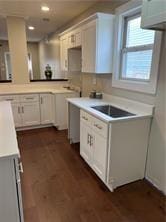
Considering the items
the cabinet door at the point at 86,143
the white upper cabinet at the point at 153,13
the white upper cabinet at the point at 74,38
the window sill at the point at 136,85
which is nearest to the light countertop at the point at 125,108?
the window sill at the point at 136,85

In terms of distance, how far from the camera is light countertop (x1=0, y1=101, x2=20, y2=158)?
115 cm

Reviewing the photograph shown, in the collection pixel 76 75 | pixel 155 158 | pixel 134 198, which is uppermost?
pixel 76 75

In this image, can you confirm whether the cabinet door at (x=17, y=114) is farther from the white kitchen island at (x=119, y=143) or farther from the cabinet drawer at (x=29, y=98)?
the white kitchen island at (x=119, y=143)

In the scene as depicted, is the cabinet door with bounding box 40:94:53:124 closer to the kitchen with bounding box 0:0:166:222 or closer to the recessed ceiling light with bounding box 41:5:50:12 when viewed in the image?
the kitchen with bounding box 0:0:166:222

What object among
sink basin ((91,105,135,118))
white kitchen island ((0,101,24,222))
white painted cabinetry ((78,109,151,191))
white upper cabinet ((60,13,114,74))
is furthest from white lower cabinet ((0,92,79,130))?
white kitchen island ((0,101,24,222))

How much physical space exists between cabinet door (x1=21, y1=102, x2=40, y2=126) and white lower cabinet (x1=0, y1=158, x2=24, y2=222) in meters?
2.80

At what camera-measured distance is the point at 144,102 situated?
2.20m

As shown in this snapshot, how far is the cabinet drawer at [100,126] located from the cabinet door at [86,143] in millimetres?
191

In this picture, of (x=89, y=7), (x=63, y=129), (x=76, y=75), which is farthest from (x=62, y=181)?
(x=89, y=7)

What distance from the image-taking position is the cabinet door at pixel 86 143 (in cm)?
239

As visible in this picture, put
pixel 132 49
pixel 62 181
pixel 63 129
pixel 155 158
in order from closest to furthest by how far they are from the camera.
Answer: pixel 155 158, pixel 62 181, pixel 132 49, pixel 63 129

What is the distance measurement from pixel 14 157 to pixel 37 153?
1.88m

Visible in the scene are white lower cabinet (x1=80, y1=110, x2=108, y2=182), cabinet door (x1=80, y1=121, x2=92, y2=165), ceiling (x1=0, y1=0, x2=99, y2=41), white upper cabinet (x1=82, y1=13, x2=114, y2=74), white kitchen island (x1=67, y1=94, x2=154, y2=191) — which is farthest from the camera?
ceiling (x1=0, y1=0, x2=99, y2=41)

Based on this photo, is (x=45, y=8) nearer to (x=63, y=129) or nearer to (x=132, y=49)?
(x=132, y=49)
